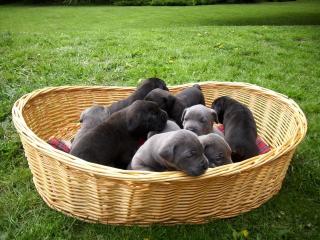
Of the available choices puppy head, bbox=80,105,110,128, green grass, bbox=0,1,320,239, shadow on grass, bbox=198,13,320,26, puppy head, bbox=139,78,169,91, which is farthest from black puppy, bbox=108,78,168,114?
shadow on grass, bbox=198,13,320,26

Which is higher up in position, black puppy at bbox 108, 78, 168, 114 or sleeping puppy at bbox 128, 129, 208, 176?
sleeping puppy at bbox 128, 129, 208, 176

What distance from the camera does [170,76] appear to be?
7223 mm

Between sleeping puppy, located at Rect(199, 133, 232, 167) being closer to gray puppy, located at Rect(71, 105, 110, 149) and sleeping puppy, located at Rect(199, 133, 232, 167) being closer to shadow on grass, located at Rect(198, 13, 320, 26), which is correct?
gray puppy, located at Rect(71, 105, 110, 149)

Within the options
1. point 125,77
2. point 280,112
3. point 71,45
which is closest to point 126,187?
point 280,112

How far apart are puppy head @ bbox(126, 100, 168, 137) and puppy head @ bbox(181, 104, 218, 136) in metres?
0.37

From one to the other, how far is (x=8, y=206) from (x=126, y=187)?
1247mm

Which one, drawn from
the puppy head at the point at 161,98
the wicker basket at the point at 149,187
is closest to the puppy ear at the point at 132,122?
the puppy head at the point at 161,98

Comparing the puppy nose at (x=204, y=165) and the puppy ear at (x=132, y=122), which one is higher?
the puppy nose at (x=204, y=165)

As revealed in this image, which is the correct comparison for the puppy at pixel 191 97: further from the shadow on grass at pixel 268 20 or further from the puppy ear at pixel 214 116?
the shadow on grass at pixel 268 20

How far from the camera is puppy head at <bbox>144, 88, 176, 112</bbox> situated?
14.5 feet

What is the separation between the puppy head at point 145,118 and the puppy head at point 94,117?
681mm

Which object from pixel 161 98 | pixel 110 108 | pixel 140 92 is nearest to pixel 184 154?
pixel 161 98

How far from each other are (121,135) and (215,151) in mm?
866

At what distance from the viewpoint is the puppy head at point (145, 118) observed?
3895mm
